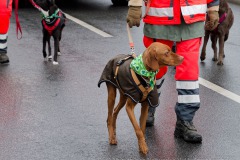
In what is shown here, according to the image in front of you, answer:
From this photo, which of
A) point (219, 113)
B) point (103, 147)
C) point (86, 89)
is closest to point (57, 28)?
point (86, 89)

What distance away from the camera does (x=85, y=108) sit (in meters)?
7.72

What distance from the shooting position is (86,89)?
860cm

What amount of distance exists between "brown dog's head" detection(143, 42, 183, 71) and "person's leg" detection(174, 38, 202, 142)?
22.5 inches

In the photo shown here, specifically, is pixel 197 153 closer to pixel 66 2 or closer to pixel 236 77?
pixel 236 77

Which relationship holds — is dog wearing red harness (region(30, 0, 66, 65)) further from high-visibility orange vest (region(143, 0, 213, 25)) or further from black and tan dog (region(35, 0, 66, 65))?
high-visibility orange vest (region(143, 0, 213, 25))

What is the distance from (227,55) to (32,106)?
4.08 meters

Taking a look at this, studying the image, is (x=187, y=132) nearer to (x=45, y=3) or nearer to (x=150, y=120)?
(x=150, y=120)

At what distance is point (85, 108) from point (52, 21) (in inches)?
97.5

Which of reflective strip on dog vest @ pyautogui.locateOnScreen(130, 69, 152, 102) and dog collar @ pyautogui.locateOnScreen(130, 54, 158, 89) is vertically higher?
dog collar @ pyautogui.locateOnScreen(130, 54, 158, 89)

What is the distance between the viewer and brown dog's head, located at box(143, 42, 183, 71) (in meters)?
5.97

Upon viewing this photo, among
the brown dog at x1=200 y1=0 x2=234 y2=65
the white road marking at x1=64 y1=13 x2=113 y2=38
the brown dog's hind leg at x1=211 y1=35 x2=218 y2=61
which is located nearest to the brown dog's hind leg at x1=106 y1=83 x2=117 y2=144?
the brown dog at x1=200 y1=0 x2=234 y2=65

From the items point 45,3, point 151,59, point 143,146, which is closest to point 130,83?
point 151,59

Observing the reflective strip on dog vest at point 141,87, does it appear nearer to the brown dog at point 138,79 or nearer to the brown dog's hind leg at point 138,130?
the brown dog at point 138,79

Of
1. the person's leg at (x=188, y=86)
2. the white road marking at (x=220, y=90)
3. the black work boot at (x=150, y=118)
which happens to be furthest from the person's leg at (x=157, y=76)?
the white road marking at (x=220, y=90)
